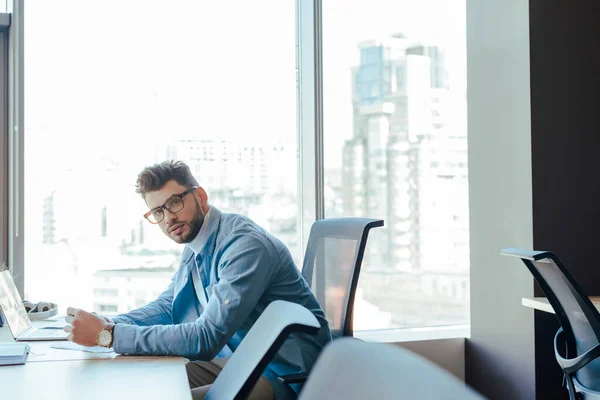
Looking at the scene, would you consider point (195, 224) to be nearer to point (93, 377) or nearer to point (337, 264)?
point (337, 264)

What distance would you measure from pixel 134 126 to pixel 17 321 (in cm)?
158

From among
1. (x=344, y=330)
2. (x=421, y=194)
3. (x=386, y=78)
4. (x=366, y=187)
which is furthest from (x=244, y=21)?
(x=344, y=330)

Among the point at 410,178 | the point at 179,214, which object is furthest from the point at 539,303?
the point at 179,214

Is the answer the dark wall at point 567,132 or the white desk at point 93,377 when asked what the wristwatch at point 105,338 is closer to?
the white desk at point 93,377

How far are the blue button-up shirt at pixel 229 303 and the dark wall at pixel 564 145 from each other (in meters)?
1.54

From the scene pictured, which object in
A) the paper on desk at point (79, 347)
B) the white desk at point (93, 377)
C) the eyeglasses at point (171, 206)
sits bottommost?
the paper on desk at point (79, 347)

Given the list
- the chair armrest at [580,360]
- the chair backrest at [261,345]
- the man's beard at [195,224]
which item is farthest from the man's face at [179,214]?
the chair armrest at [580,360]

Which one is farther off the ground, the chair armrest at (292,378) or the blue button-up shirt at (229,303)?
the blue button-up shirt at (229,303)

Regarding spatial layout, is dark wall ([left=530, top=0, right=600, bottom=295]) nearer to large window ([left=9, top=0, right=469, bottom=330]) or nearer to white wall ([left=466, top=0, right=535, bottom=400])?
white wall ([left=466, top=0, right=535, bottom=400])

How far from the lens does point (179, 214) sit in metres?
2.31

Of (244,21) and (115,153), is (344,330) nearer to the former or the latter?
(115,153)

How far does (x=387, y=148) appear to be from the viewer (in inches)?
159

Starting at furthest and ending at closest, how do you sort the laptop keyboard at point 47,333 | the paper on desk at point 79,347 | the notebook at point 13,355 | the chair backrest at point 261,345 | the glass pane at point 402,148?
the glass pane at point 402,148 < the laptop keyboard at point 47,333 < the paper on desk at point 79,347 < the notebook at point 13,355 < the chair backrest at point 261,345

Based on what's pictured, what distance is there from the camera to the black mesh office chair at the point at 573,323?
234 cm
